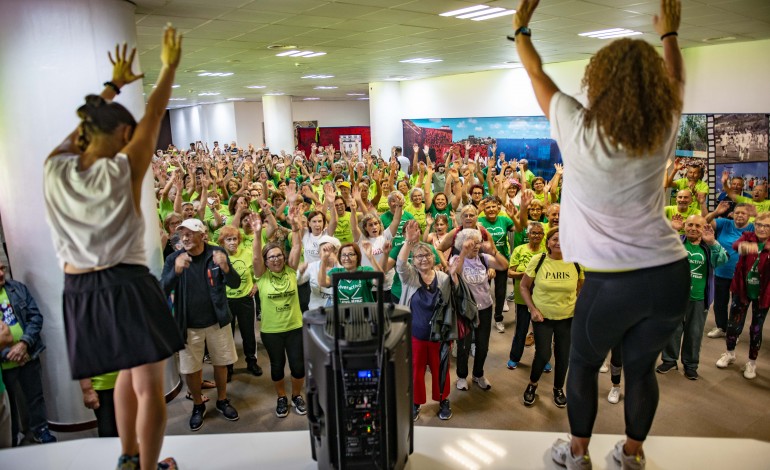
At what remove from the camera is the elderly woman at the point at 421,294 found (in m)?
3.88

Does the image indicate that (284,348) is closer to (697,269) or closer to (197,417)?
(197,417)

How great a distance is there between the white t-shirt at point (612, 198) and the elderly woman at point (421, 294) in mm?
2242

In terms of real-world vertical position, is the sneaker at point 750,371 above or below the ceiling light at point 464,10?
below

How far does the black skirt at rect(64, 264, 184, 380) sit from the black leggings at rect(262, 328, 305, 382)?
97.1 inches

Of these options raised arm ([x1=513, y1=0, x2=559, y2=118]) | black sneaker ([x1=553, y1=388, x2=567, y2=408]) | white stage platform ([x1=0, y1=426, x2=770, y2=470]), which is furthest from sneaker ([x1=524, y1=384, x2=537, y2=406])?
raised arm ([x1=513, y1=0, x2=559, y2=118])

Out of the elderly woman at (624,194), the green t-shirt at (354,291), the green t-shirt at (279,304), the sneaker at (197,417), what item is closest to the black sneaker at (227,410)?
the sneaker at (197,417)

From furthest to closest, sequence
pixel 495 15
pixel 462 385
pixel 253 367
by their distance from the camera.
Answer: pixel 495 15
pixel 253 367
pixel 462 385

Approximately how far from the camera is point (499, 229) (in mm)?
5617

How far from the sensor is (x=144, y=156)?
1.57 m

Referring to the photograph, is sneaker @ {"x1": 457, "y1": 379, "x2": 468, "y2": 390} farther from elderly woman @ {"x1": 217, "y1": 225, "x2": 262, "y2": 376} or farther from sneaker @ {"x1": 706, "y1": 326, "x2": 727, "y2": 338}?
sneaker @ {"x1": 706, "y1": 326, "x2": 727, "y2": 338}

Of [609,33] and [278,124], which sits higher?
[609,33]

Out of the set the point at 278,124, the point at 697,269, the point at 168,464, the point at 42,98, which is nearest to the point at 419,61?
the point at 697,269

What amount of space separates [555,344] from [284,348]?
2185mm

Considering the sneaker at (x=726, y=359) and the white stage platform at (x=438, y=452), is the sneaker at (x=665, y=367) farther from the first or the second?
the white stage platform at (x=438, y=452)
